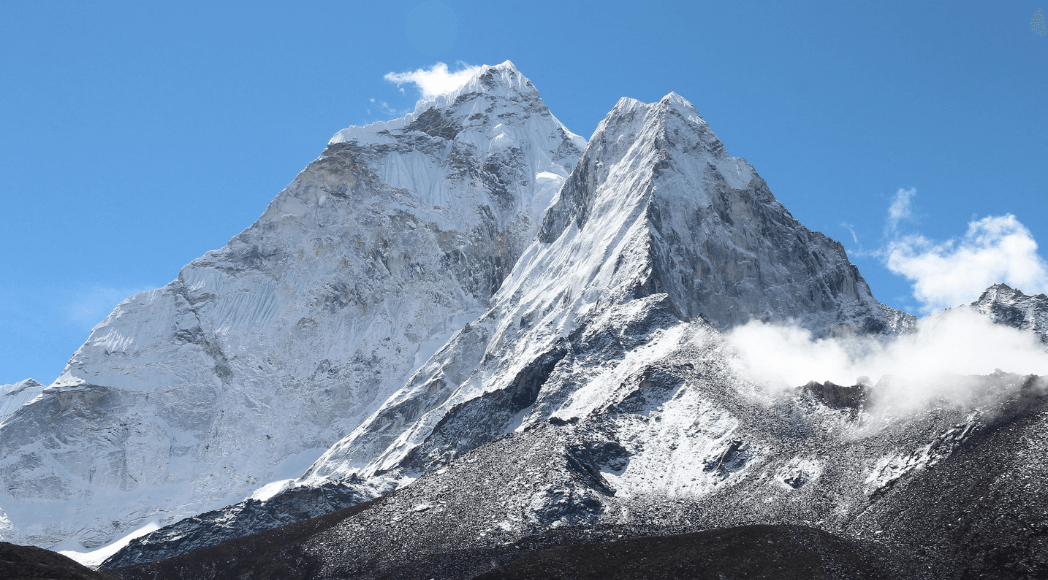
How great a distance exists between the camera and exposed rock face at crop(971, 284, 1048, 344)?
7313 inches

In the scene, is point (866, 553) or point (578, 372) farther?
point (578, 372)

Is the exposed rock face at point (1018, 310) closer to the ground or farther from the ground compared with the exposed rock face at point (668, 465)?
farther from the ground

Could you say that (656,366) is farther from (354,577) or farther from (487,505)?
(354,577)

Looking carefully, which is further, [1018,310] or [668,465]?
[1018,310]

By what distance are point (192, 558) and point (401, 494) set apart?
28440 millimetres

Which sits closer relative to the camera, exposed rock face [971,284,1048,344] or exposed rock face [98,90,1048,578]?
exposed rock face [98,90,1048,578]

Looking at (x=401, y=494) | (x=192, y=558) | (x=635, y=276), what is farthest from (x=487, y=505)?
(x=635, y=276)

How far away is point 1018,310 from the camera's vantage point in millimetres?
191375

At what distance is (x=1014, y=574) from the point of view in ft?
269

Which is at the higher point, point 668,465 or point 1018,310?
point 1018,310

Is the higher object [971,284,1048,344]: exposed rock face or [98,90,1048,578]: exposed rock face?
[971,284,1048,344]: exposed rock face

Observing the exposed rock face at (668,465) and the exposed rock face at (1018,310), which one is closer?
the exposed rock face at (668,465)

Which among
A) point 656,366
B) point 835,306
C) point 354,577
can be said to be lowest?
point 354,577

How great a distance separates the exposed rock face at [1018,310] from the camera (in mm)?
185750
